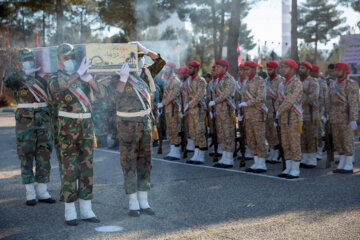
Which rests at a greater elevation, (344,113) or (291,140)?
(344,113)

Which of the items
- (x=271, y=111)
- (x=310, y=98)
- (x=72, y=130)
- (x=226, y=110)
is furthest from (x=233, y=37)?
(x=72, y=130)

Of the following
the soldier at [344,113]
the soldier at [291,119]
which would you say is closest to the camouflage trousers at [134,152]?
the soldier at [291,119]

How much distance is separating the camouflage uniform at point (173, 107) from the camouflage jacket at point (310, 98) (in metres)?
2.68

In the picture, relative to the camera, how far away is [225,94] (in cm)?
899

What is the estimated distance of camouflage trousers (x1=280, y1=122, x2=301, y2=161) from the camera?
312 inches

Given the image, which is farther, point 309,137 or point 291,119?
point 309,137

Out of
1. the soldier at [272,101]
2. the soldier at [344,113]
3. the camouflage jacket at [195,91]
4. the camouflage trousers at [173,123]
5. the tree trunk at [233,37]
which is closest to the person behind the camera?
the soldier at [344,113]

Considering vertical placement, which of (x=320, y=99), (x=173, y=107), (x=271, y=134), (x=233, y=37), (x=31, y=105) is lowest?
(x=271, y=134)

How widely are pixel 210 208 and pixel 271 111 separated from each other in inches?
160

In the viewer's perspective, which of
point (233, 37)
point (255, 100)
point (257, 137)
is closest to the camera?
point (255, 100)

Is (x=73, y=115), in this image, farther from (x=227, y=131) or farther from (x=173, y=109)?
(x=173, y=109)

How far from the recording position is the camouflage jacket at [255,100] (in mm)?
8281

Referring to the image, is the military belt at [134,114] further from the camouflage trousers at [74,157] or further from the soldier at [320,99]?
the soldier at [320,99]

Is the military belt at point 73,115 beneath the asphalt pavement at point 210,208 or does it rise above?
above
